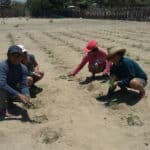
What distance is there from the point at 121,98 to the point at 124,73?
0.50m

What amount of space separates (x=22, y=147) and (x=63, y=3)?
200 feet

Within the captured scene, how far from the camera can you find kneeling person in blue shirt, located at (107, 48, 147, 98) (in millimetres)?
6894

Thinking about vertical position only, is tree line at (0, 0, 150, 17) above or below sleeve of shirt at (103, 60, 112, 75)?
below

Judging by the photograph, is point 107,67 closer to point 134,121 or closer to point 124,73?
point 124,73

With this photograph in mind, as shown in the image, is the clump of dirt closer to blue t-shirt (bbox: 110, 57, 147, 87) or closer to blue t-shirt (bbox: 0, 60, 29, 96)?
blue t-shirt (bbox: 0, 60, 29, 96)

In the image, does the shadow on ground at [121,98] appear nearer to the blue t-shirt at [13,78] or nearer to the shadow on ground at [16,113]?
the shadow on ground at [16,113]

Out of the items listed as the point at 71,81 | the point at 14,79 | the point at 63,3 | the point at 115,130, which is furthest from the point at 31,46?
the point at 63,3

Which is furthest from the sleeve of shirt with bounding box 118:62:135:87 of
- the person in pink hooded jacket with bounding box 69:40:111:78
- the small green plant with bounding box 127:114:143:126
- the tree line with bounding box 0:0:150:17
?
the tree line with bounding box 0:0:150:17

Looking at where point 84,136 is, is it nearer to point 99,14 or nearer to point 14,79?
point 14,79

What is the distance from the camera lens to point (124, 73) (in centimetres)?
716

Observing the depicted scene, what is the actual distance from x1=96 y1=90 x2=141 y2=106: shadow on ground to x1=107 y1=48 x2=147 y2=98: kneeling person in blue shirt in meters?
0.16

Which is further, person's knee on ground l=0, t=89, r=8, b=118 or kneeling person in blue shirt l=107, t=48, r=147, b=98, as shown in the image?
kneeling person in blue shirt l=107, t=48, r=147, b=98

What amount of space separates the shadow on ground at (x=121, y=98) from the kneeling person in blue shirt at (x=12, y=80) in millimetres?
1607

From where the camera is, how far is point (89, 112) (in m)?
6.81
